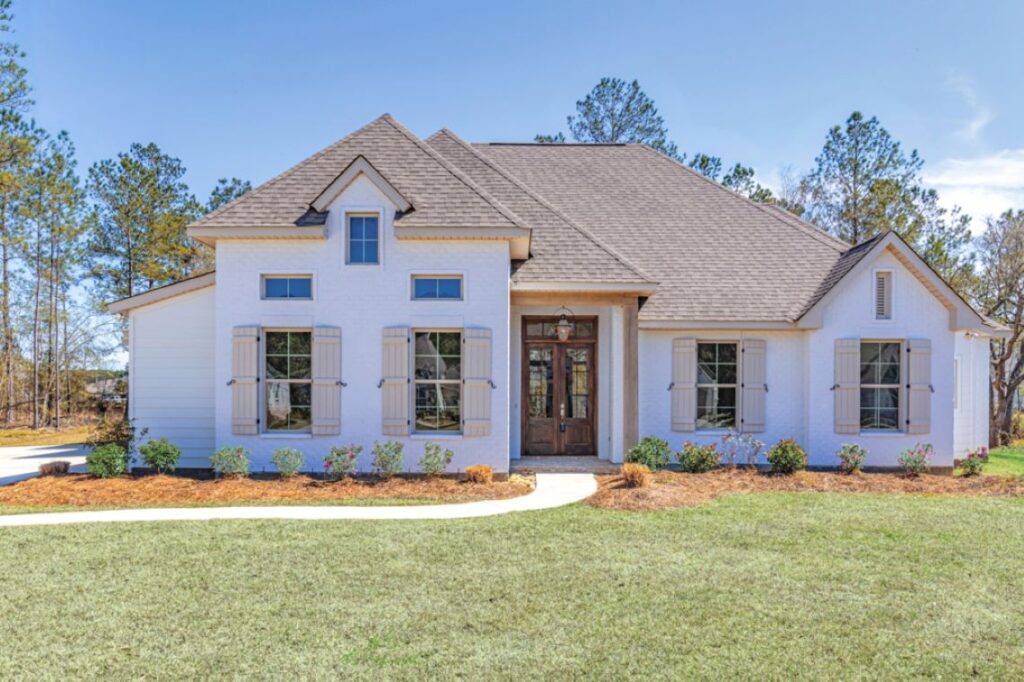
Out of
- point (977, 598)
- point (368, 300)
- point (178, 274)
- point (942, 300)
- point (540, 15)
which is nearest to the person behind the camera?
point (977, 598)

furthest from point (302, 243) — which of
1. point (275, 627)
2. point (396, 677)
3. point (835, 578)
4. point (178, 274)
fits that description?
point (178, 274)

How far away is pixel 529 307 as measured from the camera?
12516 millimetres

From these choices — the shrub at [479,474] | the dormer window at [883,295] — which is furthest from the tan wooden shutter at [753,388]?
the shrub at [479,474]

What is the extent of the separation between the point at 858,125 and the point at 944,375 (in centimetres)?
1369

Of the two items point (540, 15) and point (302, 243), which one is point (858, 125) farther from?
point (302, 243)

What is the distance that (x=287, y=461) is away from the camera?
33.4 feet

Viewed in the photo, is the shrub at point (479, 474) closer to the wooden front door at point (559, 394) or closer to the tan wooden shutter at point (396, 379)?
the tan wooden shutter at point (396, 379)

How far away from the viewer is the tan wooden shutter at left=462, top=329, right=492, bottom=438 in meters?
10.7

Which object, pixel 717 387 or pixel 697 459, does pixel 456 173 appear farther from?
pixel 697 459

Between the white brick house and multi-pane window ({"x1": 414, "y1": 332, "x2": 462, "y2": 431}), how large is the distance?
1.3 inches

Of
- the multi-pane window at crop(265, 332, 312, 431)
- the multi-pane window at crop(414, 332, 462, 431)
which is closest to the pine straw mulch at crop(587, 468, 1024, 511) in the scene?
the multi-pane window at crop(414, 332, 462, 431)

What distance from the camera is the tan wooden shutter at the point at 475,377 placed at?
10680 mm

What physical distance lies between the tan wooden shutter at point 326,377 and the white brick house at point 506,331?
1.4 inches

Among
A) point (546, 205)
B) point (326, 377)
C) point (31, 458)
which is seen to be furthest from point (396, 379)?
point (31, 458)
